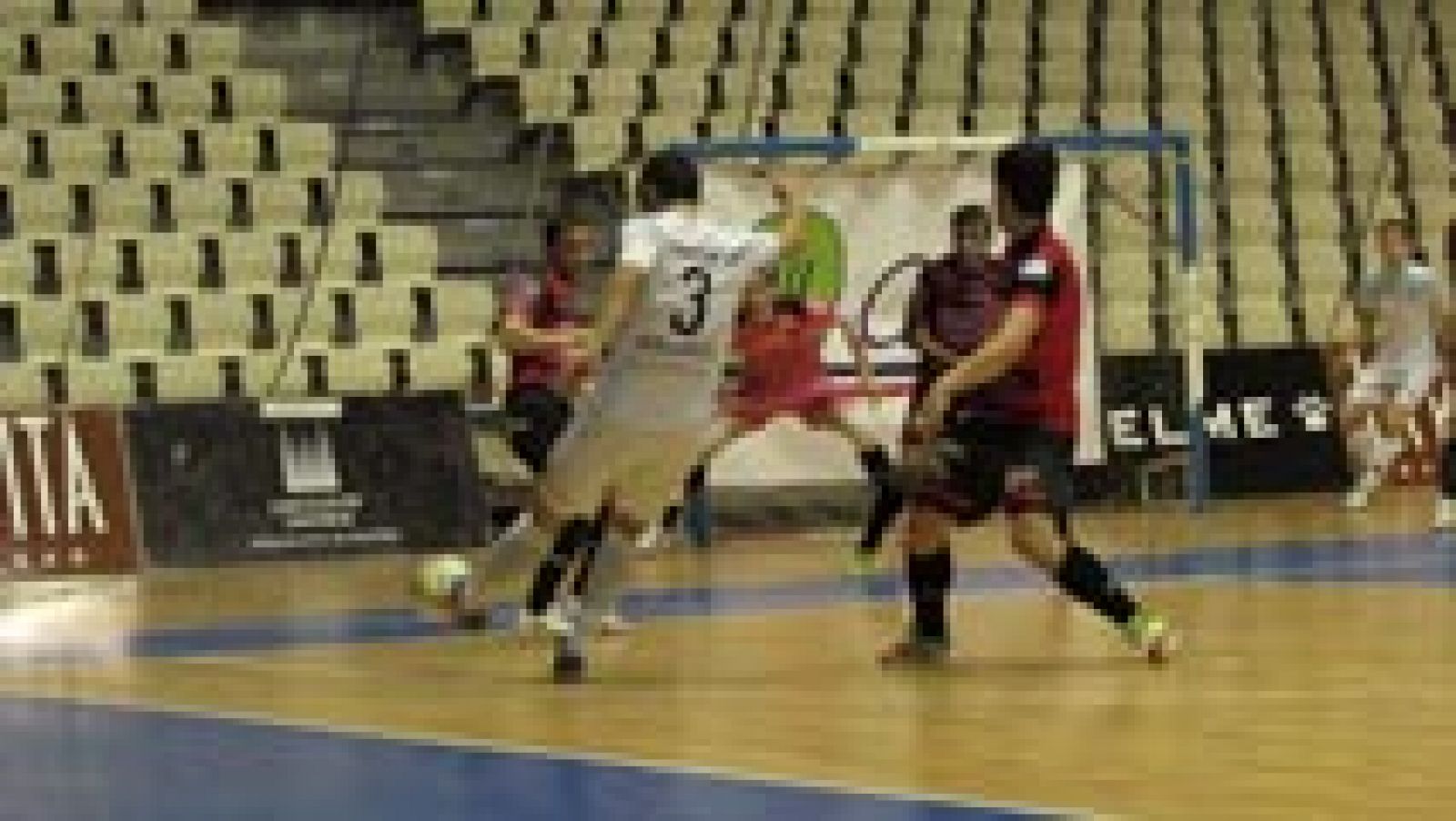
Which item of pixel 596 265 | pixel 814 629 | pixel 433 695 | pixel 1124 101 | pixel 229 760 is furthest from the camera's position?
pixel 1124 101

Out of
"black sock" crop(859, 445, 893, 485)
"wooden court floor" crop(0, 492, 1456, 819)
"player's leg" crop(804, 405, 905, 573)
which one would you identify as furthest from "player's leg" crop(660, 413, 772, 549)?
"wooden court floor" crop(0, 492, 1456, 819)

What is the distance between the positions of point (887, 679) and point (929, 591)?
70 cm

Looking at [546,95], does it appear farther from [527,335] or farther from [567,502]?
[567,502]

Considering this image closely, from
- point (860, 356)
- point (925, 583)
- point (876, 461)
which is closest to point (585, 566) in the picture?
point (925, 583)

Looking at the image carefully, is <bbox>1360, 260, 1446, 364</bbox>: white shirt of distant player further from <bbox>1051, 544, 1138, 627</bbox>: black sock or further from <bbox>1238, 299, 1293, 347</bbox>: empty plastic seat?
<bbox>1051, 544, 1138, 627</bbox>: black sock

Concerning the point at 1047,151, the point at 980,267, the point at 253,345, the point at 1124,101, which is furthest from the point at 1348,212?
the point at 1047,151

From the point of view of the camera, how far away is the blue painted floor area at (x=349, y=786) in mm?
6578

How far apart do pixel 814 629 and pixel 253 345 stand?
8548 mm

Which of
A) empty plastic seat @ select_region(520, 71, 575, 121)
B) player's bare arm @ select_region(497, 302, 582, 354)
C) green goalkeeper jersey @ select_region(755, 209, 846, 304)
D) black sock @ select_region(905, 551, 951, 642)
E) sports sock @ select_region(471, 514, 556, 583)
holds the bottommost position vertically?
black sock @ select_region(905, 551, 951, 642)

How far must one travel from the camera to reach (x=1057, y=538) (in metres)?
10.0

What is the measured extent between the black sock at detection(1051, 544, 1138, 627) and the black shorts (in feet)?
13.7

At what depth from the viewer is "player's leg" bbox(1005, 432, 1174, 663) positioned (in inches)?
388

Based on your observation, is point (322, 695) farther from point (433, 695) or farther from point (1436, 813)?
point (1436, 813)

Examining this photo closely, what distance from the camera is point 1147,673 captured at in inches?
383
